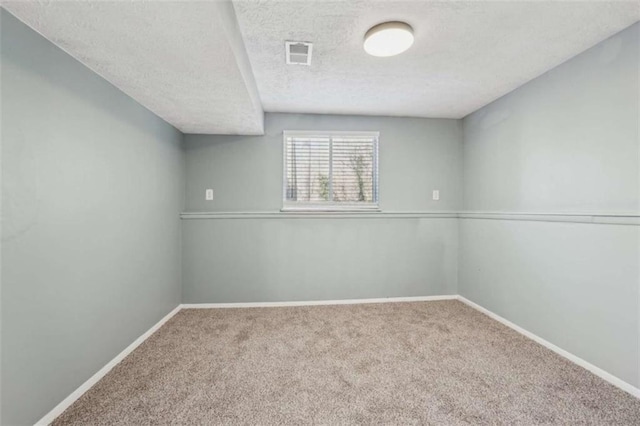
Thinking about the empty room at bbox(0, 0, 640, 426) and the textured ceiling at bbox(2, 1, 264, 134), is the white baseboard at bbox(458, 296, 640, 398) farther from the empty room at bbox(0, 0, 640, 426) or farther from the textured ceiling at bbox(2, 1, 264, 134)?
the textured ceiling at bbox(2, 1, 264, 134)

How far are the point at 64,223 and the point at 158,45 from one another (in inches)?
42.5

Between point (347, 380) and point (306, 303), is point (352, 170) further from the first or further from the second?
point (347, 380)

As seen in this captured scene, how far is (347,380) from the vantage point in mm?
1718

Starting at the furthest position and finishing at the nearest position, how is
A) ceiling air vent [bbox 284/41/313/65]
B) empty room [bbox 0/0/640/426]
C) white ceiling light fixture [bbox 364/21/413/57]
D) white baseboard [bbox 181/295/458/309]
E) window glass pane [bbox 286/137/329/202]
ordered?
window glass pane [bbox 286/137/329/202] → white baseboard [bbox 181/295/458/309] → ceiling air vent [bbox 284/41/313/65] → white ceiling light fixture [bbox 364/21/413/57] → empty room [bbox 0/0/640/426]

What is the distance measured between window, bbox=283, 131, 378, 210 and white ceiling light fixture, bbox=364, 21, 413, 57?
4.72 feet

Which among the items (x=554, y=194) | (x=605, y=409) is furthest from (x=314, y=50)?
(x=605, y=409)

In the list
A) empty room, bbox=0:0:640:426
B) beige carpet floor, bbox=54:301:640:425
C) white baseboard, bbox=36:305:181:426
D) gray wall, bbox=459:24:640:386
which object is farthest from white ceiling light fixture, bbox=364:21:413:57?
white baseboard, bbox=36:305:181:426

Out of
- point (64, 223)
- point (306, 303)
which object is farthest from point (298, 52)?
point (306, 303)

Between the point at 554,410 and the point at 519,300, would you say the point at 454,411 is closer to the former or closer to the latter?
the point at 554,410

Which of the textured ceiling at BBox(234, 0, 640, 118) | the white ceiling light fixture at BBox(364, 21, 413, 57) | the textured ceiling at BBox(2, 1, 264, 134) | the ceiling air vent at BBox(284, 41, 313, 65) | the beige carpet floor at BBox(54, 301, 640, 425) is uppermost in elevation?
the textured ceiling at BBox(234, 0, 640, 118)

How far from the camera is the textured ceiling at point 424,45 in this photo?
57.6 inches

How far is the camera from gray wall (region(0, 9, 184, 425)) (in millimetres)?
1204

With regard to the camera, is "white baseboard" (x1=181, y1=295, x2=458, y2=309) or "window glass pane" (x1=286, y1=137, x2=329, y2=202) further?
"window glass pane" (x1=286, y1=137, x2=329, y2=202)

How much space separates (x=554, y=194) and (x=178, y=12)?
2681mm
